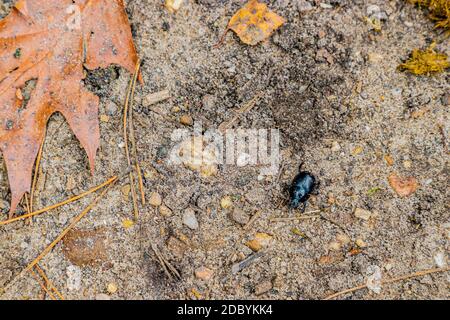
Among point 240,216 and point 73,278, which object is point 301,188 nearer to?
point 240,216

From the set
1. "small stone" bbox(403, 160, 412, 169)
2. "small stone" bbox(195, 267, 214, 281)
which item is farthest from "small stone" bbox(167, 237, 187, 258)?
"small stone" bbox(403, 160, 412, 169)

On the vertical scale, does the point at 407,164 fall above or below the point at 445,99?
below

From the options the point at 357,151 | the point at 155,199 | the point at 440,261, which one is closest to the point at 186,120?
the point at 155,199

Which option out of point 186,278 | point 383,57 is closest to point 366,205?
point 383,57

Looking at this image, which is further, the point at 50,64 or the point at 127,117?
the point at 127,117

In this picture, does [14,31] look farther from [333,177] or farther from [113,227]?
[333,177]

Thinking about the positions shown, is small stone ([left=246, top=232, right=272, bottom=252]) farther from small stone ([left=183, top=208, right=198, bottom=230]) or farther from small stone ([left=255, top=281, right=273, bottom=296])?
small stone ([left=183, top=208, right=198, bottom=230])
